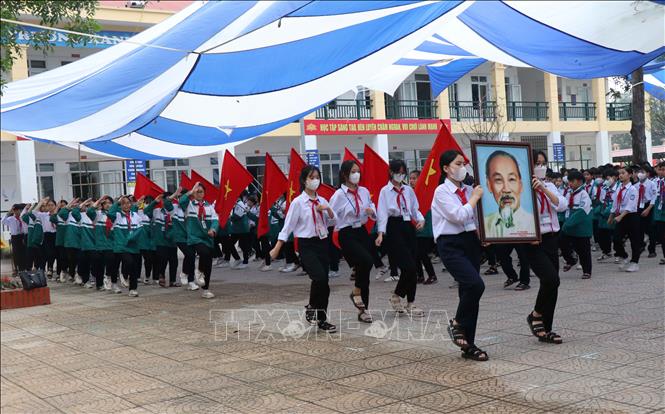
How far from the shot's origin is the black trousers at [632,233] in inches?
411

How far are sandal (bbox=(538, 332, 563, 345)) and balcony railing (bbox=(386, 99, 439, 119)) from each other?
2573cm

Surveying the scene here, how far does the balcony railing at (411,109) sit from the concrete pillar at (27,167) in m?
15.0

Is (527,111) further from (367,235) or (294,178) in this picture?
(367,235)

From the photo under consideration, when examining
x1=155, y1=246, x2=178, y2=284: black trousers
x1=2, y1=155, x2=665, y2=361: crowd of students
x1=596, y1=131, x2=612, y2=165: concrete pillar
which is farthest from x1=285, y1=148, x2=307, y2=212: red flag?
x1=596, y1=131, x2=612, y2=165: concrete pillar

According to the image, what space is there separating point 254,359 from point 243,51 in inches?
131

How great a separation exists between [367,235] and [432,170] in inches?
96.7

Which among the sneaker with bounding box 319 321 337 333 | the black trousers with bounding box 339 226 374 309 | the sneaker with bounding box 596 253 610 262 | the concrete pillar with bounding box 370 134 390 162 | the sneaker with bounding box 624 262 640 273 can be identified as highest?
the concrete pillar with bounding box 370 134 390 162

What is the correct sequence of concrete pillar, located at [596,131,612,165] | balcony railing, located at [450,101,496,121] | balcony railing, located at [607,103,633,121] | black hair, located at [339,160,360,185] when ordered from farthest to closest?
balcony railing, located at [607,103,633,121], concrete pillar, located at [596,131,612,165], balcony railing, located at [450,101,496,121], black hair, located at [339,160,360,185]

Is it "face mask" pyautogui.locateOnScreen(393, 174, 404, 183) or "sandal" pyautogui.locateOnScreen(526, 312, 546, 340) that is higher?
"face mask" pyautogui.locateOnScreen(393, 174, 404, 183)

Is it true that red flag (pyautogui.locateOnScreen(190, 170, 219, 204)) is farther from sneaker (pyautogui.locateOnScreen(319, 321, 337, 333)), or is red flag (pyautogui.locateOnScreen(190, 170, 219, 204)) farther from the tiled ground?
sneaker (pyautogui.locateOnScreen(319, 321, 337, 333))

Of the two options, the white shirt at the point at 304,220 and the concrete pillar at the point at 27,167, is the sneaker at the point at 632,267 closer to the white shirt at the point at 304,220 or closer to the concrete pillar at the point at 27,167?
the white shirt at the point at 304,220

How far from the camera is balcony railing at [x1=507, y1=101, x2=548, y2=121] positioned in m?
33.4

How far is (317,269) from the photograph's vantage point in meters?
7.03

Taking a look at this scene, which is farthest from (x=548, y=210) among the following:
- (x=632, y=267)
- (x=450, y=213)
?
(x=632, y=267)
